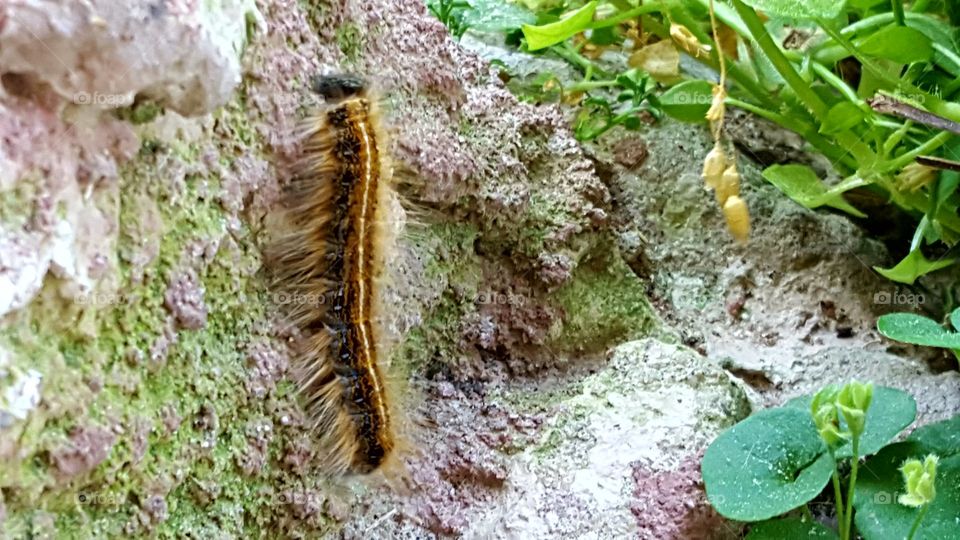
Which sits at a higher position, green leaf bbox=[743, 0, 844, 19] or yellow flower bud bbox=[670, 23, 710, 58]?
green leaf bbox=[743, 0, 844, 19]

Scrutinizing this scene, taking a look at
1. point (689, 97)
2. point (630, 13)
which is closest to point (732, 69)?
point (689, 97)

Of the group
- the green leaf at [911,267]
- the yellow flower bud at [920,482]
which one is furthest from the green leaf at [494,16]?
the yellow flower bud at [920,482]

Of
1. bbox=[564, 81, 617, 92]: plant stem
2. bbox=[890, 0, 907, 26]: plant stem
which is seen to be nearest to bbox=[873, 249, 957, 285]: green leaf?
bbox=[890, 0, 907, 26]: plant stem

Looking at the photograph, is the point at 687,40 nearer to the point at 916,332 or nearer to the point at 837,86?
the point at 837,86

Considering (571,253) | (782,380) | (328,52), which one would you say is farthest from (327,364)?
(782,380)

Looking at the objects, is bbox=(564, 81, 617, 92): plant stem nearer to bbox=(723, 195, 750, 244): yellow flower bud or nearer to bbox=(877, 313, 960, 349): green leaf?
bbox=(723, 195, 750, 244): yellow flower bud

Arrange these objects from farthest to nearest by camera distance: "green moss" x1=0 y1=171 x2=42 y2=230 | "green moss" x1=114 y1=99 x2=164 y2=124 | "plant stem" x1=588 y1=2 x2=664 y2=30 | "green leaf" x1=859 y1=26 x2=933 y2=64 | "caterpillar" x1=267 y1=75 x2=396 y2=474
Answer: "plant stem" x1=588 y1=2 x2=664 y2=30
"green leaf" x1=859 y1=26 x2=933 y2=64
"caterpillar" x1=267 y1=75 x2=396 y2=474
"green moss" x1=114 y1=99 x2=164 y2=124
"green moss" x1=0 y1=171 x2=42 y2=230
